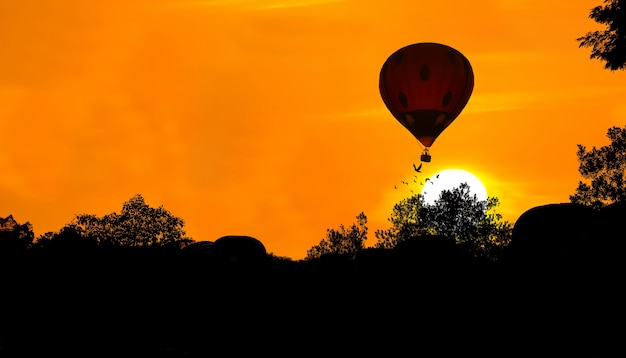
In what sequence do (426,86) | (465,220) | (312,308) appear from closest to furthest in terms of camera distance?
(426,86) < (312,308) < (465,220)

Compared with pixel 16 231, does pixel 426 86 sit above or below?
below

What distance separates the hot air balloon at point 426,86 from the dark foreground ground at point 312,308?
289 inches

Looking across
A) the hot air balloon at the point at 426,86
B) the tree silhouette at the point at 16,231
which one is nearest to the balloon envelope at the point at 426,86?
the hot air balloon at the point at 426,86

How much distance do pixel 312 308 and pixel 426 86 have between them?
42.1 ft

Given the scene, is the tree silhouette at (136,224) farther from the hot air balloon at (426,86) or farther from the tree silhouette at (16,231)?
the hot air balloon at (426,86)

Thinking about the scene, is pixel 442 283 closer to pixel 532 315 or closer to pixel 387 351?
pixel 532 315

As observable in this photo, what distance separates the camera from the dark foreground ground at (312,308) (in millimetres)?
42250

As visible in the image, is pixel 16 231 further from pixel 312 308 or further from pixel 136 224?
pixel 312 308

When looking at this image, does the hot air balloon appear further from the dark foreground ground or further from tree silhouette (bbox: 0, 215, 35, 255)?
tree silhouette (bbox: 0, 215, 35, 255)

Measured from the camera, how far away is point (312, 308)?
59500 millimetres

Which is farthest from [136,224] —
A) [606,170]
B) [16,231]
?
[606,170]

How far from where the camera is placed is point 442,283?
5600 centimetres

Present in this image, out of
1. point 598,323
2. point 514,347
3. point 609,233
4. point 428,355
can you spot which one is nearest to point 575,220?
point 609,233

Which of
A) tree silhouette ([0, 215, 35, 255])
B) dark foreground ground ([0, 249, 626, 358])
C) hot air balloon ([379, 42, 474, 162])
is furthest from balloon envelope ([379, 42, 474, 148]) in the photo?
tree silhouette ([0, 215, 35, 255])
